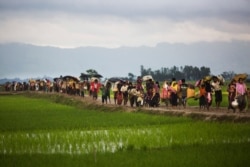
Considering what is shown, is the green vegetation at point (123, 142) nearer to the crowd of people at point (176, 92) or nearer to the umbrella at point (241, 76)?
the crowd of people at point (176, 92)

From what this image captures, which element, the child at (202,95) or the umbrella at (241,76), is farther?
the child at (202,95)

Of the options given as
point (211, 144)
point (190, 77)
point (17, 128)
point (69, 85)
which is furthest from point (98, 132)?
point (190, 77)

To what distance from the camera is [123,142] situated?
10164mm

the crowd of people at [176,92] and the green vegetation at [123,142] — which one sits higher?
the crowd of people at [176,92]

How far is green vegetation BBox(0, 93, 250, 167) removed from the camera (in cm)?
795

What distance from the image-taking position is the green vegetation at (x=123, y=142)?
795 cm

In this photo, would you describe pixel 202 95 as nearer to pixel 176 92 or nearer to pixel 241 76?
pixel 176 92

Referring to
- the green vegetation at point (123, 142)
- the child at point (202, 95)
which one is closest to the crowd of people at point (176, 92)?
the child at point (202, 95)

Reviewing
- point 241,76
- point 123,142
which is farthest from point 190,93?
point 123,142

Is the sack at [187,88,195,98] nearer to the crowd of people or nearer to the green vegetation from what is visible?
the crowd of people

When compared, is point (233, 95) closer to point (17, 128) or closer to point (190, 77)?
point (17, 128)

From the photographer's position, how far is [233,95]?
48.4ft

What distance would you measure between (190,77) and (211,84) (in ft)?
175

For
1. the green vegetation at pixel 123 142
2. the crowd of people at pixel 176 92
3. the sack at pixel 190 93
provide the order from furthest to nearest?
1. the sack at pixel 190 93
2. the crowd of people at pixel 176 92
3. the green vegetation at pixel 123 142
